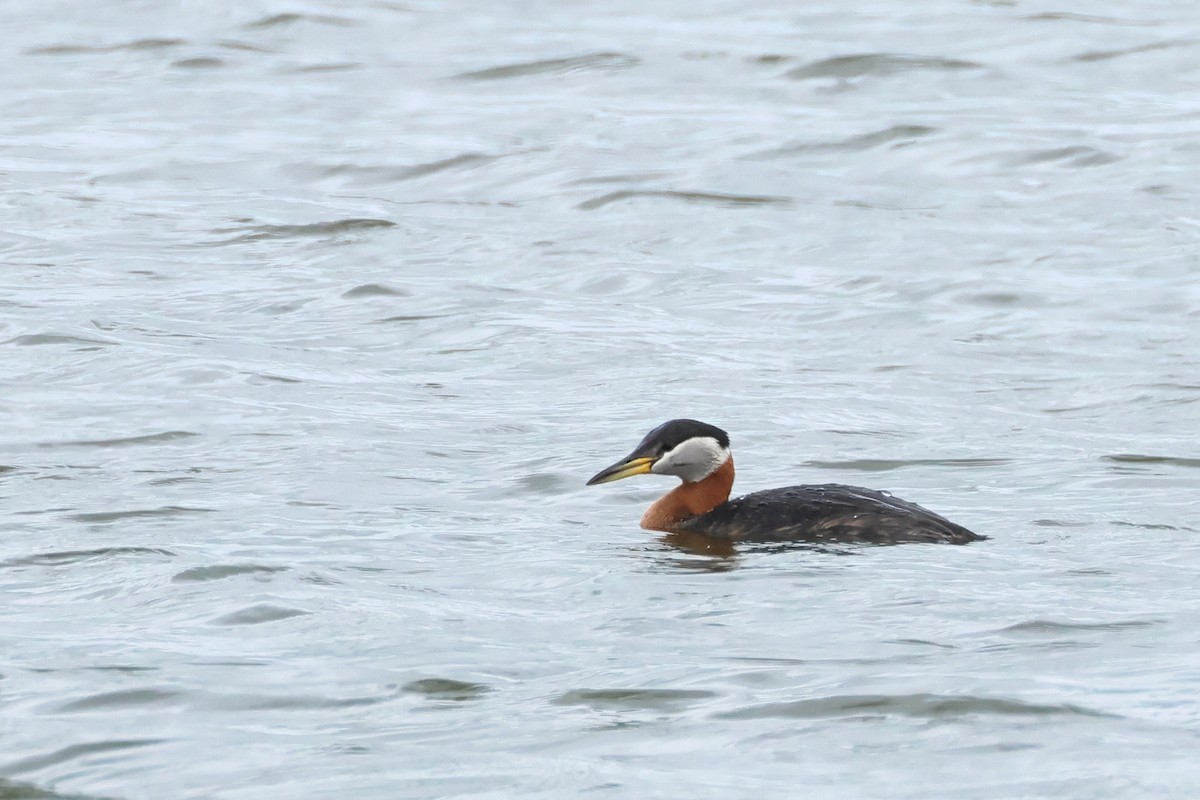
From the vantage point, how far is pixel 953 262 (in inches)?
655

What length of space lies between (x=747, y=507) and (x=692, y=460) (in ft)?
1.35

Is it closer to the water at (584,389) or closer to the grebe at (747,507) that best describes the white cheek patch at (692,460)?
the grebe at (747,507)

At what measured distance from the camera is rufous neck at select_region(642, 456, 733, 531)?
1055 centimetres

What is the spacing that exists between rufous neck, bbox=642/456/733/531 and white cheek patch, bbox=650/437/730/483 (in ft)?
0.14

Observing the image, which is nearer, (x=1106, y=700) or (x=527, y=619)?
(x=1106, y=700)

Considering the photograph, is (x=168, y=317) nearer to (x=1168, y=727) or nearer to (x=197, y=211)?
(x=197, y=211)

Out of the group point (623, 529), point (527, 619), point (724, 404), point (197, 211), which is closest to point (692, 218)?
point (197, 211)

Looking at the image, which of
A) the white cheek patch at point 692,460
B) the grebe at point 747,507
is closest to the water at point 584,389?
the grebe at point 747,507

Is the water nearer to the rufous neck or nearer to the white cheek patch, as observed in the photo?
the rufous neck

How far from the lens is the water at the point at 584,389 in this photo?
7.29 meters

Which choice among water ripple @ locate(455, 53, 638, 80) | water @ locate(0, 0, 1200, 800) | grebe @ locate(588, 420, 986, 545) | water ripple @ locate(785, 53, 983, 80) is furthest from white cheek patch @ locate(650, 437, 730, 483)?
water ripple @ locate(455, 53, 638, 80)

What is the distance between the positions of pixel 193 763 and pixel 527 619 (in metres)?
1.93

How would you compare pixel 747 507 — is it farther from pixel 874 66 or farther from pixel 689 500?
pixel 874 66

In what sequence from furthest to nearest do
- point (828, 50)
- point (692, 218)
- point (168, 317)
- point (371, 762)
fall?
point (828, 50) < point (692, 218) < point (168, 317) < point (371, 762)
